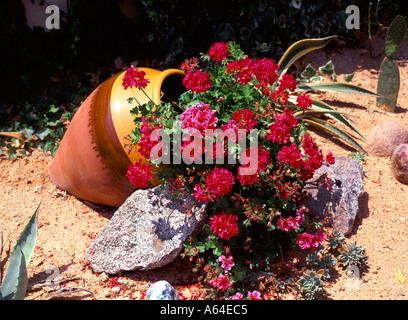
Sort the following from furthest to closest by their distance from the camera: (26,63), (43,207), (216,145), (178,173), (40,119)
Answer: (26,63) < (40,119) < (43,207) < (178,173) < (216,145)

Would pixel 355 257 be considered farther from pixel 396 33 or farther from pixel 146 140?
pixel 396 33

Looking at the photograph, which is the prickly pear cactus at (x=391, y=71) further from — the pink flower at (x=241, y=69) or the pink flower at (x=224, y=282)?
the pink flower at (x=224, y=282)

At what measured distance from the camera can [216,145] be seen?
2.22 meters

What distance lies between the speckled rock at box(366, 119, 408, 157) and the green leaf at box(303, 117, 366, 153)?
0.10 metres

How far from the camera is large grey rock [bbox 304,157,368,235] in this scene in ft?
8.65

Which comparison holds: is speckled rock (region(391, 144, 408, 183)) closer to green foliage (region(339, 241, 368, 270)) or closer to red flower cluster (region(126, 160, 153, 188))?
green foliage (region(339, 241, 368, 270))

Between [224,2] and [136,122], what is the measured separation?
1.85 m

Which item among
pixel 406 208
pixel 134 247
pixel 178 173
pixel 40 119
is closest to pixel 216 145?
pixel 178 173

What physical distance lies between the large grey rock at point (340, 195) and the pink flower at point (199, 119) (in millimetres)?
772

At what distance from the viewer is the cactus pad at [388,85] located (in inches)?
138

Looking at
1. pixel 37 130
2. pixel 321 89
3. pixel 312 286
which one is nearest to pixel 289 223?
pixel 312 286

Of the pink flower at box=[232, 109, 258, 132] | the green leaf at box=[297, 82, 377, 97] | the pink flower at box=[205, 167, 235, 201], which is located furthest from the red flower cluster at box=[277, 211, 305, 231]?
the green leaf at box=[297, 82, 377, 97]

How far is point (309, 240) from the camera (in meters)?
2.36

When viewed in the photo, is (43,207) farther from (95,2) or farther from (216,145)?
(95,2)
